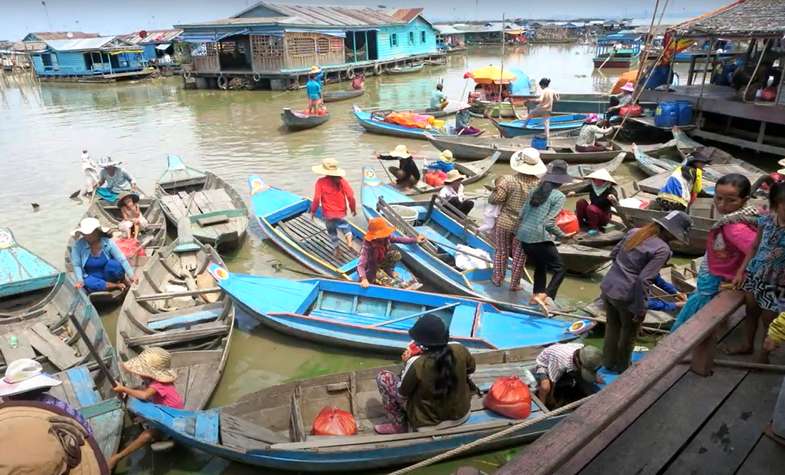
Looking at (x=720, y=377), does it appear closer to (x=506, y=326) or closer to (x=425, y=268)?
(x=506, y=326)

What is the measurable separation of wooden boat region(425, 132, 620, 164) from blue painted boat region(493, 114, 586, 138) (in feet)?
3.28

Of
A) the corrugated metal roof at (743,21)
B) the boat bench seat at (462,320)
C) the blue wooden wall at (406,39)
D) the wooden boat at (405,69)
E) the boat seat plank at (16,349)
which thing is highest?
the blue wooden wall at (406,39)

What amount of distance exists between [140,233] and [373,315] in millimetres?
5380

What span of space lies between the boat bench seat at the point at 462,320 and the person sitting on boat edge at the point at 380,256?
3.55 feet

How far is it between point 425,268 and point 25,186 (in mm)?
13617

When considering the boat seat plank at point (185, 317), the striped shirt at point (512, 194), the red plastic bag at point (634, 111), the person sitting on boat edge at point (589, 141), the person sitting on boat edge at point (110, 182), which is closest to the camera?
the striped shirt at point (512, 194)

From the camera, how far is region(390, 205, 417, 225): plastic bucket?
28.5 ft

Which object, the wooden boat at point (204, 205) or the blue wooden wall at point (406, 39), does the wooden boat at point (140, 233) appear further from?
the blue wooden wall at point (406, 39)

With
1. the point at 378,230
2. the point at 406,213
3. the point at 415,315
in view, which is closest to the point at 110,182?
the point at 406,213

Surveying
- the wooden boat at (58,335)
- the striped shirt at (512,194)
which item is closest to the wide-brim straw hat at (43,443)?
the wooden boat at (58,335)

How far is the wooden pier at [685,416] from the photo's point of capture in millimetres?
2250

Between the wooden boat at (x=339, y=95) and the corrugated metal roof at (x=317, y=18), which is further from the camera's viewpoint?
the corrugated metal roof at (x=317, y=18)

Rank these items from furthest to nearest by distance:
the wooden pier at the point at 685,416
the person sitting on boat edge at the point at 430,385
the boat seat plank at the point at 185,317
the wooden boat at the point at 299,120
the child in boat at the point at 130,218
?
the wooden boat at the point at 299,120 → the child in boat at the point at 130,218 → the boat seat plank at the point at 185,317 → the person sitting on boat edge at the point at 430,385 → the wooden pier at the point at 685,416

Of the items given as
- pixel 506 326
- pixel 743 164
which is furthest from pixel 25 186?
pixel 743 164
